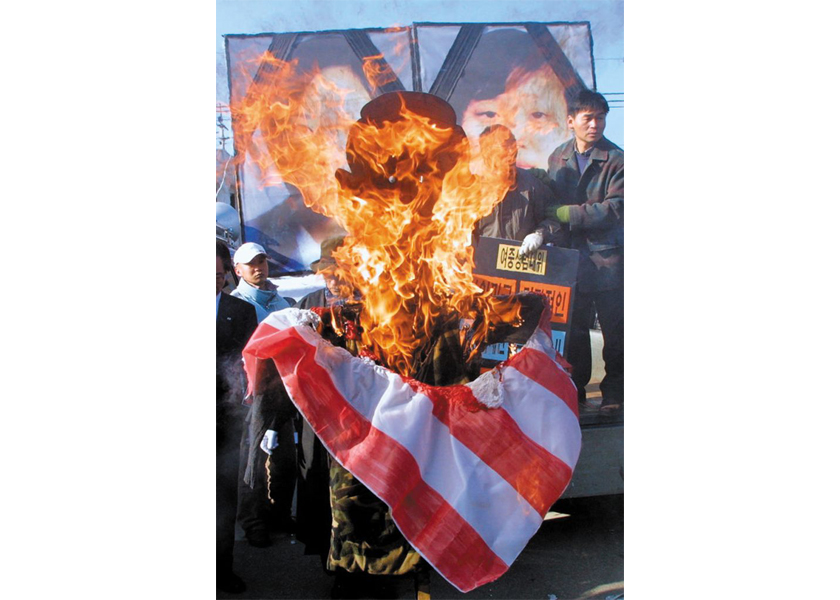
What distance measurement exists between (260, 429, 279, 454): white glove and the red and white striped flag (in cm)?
33

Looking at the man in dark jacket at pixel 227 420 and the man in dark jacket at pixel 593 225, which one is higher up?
the man in dark jacket at pixel 593 225

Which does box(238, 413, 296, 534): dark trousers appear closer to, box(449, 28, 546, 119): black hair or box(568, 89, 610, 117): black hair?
box(449, 28, 546, 119): black hair

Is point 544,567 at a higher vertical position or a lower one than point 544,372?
lower

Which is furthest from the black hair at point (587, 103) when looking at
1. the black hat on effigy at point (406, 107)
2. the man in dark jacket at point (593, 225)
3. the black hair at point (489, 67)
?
the black hat on effigy at point (406, 107)

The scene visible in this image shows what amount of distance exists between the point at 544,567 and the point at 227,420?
1.70 metres

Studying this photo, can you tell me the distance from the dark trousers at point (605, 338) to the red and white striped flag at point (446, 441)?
314mm

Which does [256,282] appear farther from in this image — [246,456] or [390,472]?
[390,472]

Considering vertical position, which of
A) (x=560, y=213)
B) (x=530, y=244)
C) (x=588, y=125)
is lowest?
(x=530, y=244)

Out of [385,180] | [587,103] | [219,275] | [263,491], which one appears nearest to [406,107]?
[385,180]

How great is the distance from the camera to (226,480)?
369 centimetres

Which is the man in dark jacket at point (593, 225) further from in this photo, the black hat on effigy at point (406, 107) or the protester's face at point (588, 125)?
the black hat on effigy at point (406, 107)

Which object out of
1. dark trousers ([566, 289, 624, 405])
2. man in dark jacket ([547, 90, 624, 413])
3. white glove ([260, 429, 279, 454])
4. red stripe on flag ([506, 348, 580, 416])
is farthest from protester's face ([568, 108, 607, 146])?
white glove ([260, 429, 279, 454])

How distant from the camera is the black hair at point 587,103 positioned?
3.76 meters

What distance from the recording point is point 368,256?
374 centimetres
